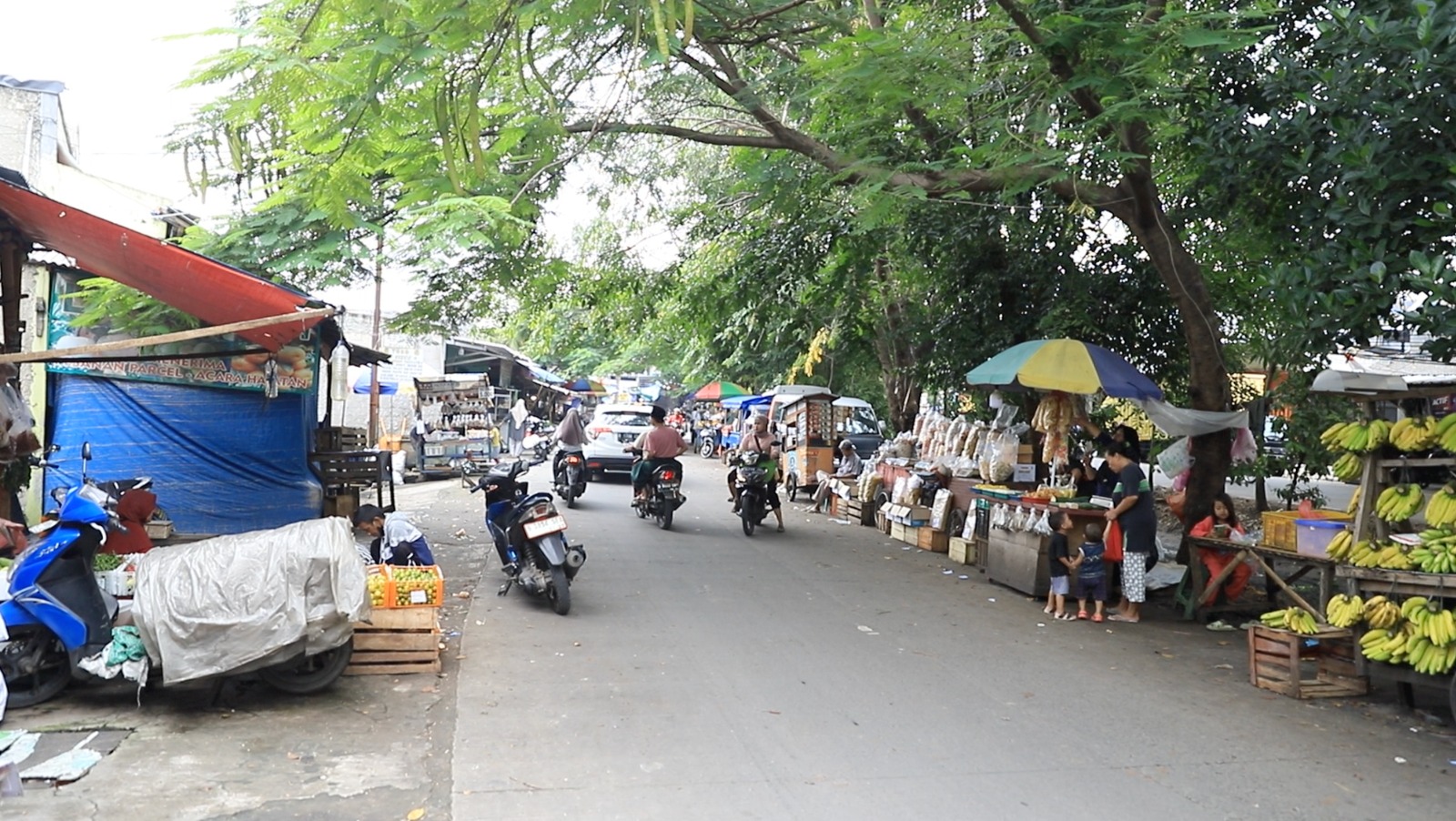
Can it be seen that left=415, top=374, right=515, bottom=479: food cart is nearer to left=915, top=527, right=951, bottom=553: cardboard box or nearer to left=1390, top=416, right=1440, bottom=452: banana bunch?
left=915, top=527, right=951, bottom=553: cardboard box

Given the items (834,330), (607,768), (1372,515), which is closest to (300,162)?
(607,768)

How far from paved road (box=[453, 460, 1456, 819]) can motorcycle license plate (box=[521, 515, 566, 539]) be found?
681mm

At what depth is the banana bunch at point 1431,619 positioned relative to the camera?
5.97 metres

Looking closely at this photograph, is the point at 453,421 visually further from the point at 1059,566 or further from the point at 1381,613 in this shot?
the point at 1381,613

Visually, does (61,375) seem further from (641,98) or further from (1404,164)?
(1404,164)

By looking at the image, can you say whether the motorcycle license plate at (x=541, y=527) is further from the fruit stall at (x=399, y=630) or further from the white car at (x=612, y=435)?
the white car at (x=612, y=435)

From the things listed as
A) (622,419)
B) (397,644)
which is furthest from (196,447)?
(622,419)

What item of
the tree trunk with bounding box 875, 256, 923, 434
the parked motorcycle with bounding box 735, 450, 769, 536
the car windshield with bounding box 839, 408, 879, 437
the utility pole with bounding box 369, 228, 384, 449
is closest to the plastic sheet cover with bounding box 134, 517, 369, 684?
the utility pole with bounding box 369, 228, 384, 449

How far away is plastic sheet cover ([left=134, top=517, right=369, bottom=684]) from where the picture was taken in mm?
5457

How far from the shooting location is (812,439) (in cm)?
1977

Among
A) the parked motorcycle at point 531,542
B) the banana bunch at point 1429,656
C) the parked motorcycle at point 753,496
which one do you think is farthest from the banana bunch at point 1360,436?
the parked motorcycle at point 753,496

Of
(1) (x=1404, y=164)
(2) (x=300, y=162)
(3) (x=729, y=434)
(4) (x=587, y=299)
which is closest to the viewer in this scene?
(1) (x=1404, y=164)

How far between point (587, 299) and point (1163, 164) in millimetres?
8538

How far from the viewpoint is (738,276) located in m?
14.8
